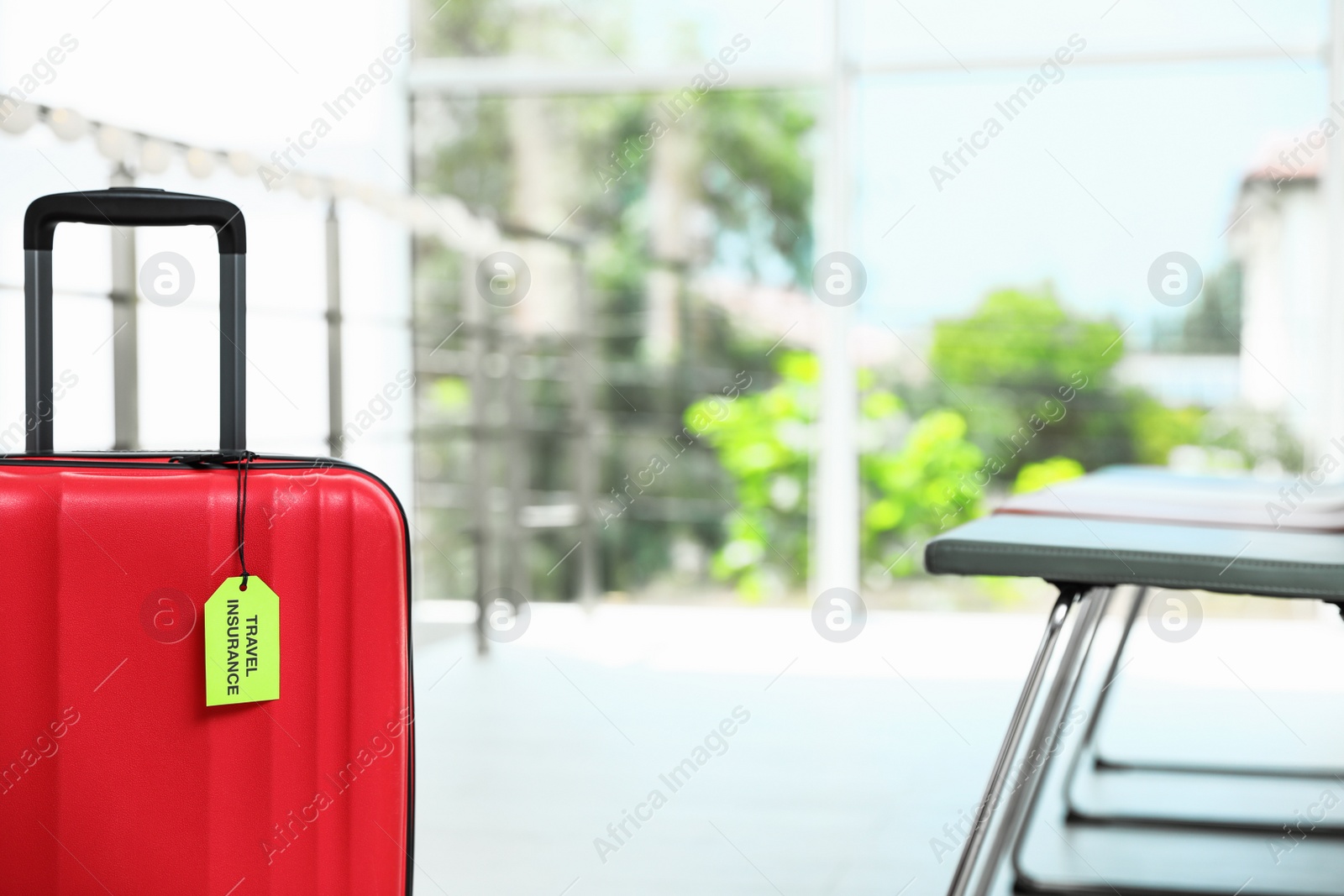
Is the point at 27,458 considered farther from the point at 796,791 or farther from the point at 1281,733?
the point at 1281,733

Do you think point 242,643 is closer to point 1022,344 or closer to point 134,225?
point 134,225

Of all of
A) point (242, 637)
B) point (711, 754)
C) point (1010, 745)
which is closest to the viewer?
point (242, 637)

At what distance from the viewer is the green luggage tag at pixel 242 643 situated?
98 cm

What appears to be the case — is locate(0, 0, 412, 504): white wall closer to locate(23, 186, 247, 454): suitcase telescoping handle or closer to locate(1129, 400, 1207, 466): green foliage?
locate(23, 186, 247, 454): suitcase telescoping handle

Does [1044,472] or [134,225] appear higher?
[134,225]

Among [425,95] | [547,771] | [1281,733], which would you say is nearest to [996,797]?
[547,771]

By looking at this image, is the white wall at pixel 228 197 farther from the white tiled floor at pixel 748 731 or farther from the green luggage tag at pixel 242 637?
the green luggage tag at pixel 242 637

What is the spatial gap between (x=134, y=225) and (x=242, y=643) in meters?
0.37

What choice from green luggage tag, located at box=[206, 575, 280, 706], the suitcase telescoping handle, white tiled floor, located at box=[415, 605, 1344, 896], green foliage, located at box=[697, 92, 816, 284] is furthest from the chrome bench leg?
green foliage, located at box=[697, 92, 816, 284]

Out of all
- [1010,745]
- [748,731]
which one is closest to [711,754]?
[748,731]

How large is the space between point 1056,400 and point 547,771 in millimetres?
1983

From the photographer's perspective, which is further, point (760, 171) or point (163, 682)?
point (760, 171)

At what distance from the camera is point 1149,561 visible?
42.7 inches

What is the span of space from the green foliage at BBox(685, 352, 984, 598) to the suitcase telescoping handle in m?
2.62
